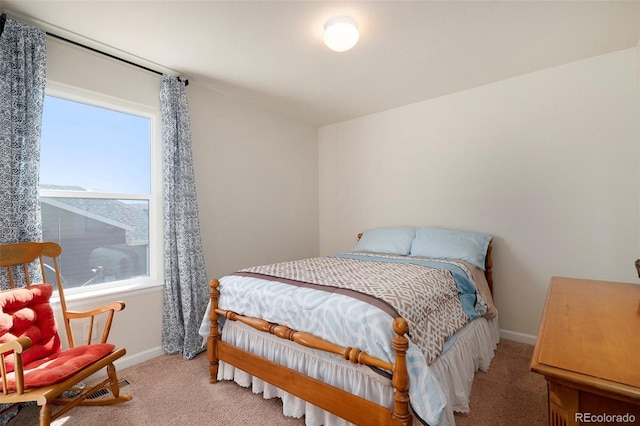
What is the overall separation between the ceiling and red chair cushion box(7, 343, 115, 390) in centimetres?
213

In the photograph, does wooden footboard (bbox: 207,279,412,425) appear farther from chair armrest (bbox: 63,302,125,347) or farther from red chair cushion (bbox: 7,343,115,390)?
red chair cushion (bbox: 7,343,115,390)

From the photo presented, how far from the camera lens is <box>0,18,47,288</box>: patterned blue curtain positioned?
1920 millimetres

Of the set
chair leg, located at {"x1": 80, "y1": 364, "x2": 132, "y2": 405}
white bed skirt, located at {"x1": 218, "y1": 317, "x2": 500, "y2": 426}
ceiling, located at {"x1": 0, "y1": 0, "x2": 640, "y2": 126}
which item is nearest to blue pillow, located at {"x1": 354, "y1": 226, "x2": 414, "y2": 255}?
white bed skirt, located at {"x1": 218, "y1": 317, "x2": 500, "y2": 426}

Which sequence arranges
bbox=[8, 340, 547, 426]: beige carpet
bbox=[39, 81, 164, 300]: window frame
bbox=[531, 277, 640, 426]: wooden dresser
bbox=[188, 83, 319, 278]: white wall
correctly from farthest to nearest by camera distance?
1. bbox=[188, 83, 319, 278]: white wall
2. bbox=[39, 81, 164, 300]: window frame
3. bbox=[8, 340, 547, 426]: beige carpet
4. bbox=[531, 277, 640, 426]: wooden dresser

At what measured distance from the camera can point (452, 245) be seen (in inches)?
114

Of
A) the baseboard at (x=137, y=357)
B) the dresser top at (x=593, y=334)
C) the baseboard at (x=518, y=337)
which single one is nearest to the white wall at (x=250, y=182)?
the baseboard at (x=137, y=357)

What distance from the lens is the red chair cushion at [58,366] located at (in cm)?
150

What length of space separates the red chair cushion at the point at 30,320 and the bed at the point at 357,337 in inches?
36.4

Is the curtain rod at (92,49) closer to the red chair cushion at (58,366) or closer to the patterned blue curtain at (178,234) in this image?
the patterned blue curtain at (178,234)

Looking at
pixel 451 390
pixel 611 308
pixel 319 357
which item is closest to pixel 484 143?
pixel 611 308

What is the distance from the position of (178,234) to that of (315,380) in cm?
181

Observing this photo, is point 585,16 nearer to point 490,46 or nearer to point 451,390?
point 490,46

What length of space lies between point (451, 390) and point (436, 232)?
1639 millimetres

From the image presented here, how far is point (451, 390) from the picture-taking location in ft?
5.89
